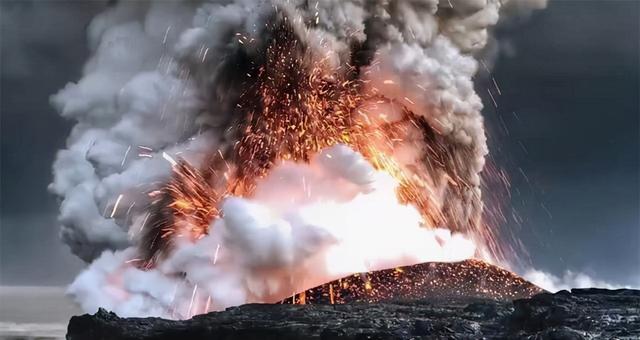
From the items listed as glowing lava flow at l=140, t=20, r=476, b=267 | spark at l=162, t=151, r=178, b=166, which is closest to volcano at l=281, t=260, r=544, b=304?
glowing lava flow at l=140, t=20, r=476, b=267

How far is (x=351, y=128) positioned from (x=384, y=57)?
3.59m

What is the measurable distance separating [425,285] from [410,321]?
5.00 meters

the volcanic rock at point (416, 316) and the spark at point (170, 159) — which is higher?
the spark at point (170, 159)

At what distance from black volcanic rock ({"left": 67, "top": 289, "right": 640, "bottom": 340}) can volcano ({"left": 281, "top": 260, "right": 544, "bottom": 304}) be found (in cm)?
112

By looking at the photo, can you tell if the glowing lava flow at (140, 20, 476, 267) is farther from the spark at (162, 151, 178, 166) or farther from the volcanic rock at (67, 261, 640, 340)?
the volcanic rock at (67, 261, 640, 340)

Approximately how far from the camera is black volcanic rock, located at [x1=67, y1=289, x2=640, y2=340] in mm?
25750

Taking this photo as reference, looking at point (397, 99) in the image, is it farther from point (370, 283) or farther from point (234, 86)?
point (370, 283)

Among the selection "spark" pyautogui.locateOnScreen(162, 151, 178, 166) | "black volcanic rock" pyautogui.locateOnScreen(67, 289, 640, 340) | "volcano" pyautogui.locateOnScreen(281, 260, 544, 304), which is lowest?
"black volcanic rock" pyautogui.locateOnScreen(67, 289, 640, 340)

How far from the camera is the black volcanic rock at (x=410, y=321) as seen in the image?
84.5 feet

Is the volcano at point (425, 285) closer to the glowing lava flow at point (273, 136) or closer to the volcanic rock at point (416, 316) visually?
the volcanic rock at point (416, 316)

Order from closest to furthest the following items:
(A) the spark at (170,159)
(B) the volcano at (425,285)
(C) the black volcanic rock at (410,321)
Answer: (C) the black volcanic rock at (410,321)
(B) the volcano at (425,285)
(A) the spark at (170,159)

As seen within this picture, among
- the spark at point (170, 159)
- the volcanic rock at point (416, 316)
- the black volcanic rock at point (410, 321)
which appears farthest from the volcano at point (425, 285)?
the spark at point (170, 159)

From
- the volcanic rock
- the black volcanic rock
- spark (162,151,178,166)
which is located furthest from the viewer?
spark (162,151,178,166)

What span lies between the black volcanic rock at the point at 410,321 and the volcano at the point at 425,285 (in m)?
1.12
